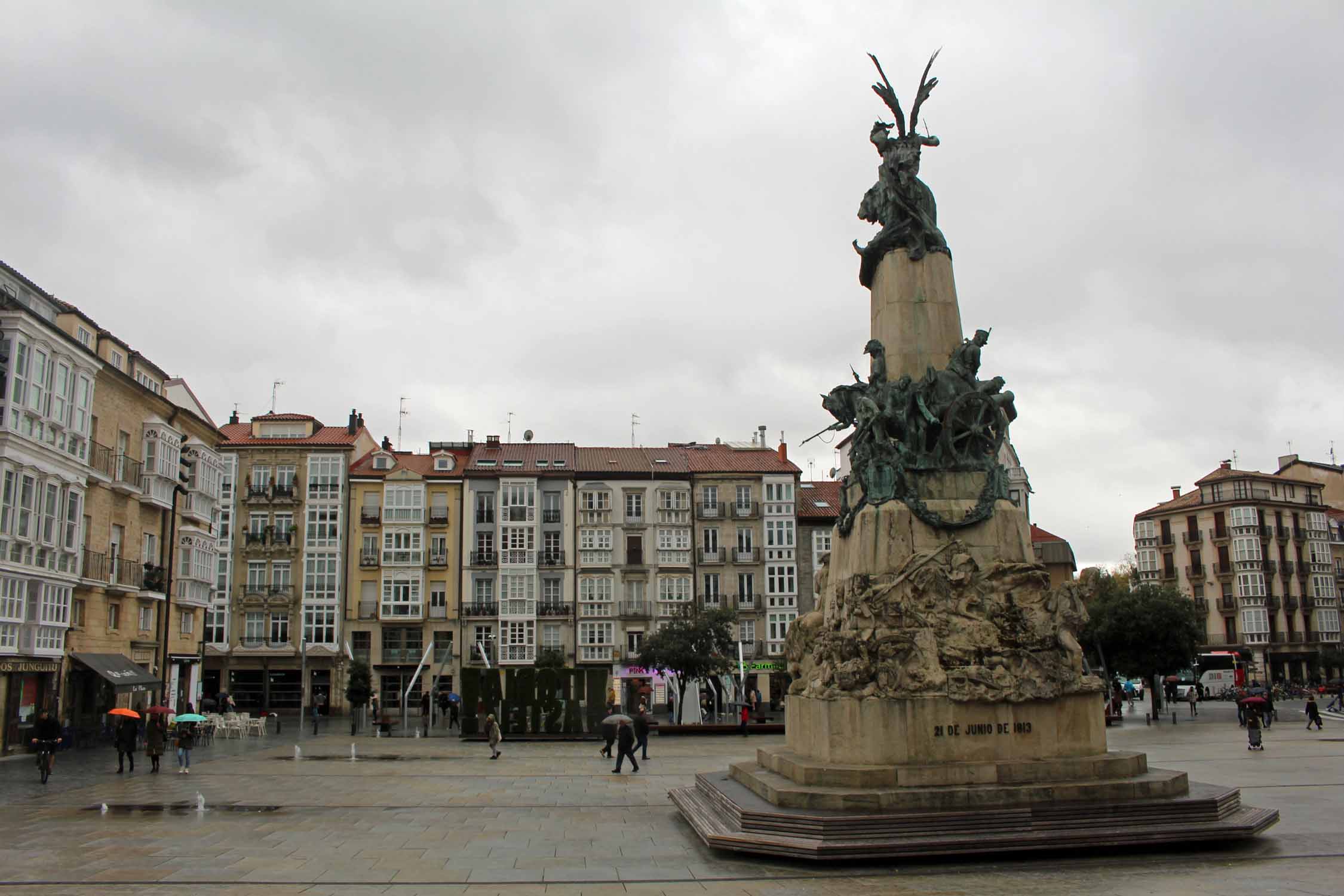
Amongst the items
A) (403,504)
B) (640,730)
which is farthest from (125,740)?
(403,504)

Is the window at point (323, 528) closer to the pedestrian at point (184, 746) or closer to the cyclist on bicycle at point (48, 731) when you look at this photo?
the pedestrian at point (184, 746)

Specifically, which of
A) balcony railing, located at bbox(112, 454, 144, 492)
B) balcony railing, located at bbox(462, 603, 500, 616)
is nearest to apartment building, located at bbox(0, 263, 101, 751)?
balcony railing, located at bbox(112, 454, 144, 492)

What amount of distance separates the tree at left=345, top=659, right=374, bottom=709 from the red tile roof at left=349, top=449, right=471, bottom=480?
11.4m

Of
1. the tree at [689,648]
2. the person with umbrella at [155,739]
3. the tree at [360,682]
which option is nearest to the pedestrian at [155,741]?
the person with umbrella at [155,739]

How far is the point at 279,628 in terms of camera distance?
61.6 meters

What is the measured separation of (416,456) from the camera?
68.8 metres

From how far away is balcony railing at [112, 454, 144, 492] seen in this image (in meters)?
35.0

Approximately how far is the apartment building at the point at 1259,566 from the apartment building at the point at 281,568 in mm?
60906

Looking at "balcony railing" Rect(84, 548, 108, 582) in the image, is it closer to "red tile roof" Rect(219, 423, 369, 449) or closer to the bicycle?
the bicycle

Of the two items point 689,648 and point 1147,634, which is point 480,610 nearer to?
point 689,648

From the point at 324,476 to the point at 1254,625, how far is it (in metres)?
67.1

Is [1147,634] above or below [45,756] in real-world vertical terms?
above

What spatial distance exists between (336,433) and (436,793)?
162ft

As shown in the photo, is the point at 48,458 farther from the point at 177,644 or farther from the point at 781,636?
the point at 781,636
